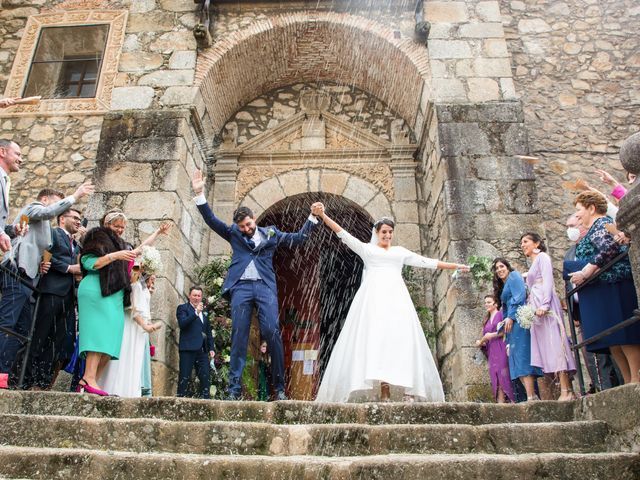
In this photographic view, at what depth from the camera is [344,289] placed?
991 cm

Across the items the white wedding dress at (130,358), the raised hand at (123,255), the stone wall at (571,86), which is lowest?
the white wedding dress at (130,358)

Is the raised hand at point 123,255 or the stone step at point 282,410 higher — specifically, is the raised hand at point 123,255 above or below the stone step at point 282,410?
above

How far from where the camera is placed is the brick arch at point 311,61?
6.79 meters

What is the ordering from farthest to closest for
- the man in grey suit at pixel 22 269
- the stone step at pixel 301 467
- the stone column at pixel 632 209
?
the man in grey suit at pixel 22 269 → the stone column at pixel 632 209 → the stone step at pixel 301 467

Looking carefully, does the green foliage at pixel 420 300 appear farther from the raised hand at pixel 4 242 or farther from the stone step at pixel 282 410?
the raised hand at pixel 4 242

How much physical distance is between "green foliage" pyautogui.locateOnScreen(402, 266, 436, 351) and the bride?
5.21 feet

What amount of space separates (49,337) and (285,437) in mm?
2275

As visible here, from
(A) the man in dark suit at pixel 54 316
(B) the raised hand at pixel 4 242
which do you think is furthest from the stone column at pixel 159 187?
(B) the raised hand at pixel 4 242

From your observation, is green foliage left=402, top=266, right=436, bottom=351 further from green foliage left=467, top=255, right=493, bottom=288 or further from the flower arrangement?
the flower arrangement

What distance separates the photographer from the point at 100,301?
155 inches

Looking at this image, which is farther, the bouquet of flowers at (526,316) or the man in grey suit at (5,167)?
the bouquet of flowers at (526,316)

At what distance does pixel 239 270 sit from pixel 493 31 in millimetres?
4349

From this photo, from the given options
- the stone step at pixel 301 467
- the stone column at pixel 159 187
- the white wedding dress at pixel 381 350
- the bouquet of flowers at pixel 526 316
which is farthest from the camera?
the stone column at pixel 159 187

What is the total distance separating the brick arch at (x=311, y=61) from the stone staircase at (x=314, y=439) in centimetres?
447
